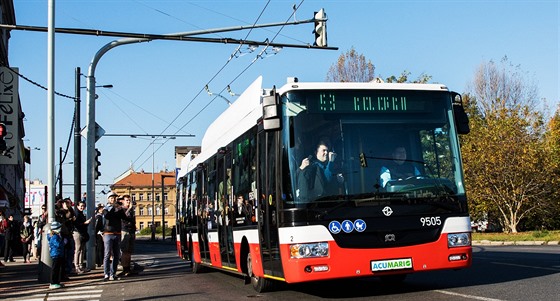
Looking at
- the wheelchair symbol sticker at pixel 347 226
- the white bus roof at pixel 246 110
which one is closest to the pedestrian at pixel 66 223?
the white bus roof at pixel 246 110

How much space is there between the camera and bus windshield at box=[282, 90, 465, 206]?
392 inches

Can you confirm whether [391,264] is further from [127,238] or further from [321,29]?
[127,238]

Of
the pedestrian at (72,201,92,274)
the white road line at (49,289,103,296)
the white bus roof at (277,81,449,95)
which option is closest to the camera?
the white bus roof at (277,81,449,95)

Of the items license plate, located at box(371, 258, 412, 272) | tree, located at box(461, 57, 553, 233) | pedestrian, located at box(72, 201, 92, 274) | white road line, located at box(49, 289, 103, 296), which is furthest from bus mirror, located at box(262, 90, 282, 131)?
tree, located at box(461, 57, 553, 233)

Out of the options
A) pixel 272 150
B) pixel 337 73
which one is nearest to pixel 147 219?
pixel 337 73

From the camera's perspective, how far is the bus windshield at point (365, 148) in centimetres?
995

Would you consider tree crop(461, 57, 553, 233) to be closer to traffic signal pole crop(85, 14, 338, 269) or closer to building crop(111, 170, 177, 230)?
traffic signal pole crop(85, 14, 338, 269)

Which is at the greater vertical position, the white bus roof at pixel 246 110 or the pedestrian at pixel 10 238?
the white bus roof at pixel 246 110

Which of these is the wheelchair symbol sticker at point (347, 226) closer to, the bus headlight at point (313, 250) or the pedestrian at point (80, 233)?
the bus headlight at point (313, 250)

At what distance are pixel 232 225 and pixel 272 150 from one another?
10.8 feet

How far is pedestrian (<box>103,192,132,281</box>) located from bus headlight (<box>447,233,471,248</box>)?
9.35 metres

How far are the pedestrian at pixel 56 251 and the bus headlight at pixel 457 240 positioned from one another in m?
8.60

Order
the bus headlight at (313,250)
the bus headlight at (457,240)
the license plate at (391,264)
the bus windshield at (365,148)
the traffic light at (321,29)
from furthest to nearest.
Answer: the traffic light at (321,29)
the bus headlight at (457,240)
the bus windshield at (365,148)
the license plate at (391,264)
the bus headlight at (313,250)

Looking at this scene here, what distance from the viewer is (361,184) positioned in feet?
32.6
